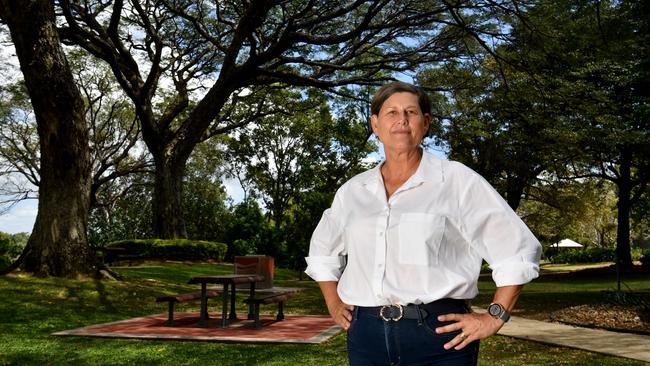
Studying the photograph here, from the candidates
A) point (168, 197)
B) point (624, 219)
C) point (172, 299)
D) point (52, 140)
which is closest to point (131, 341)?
point (172, 299)

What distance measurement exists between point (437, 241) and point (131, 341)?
7.98 meters

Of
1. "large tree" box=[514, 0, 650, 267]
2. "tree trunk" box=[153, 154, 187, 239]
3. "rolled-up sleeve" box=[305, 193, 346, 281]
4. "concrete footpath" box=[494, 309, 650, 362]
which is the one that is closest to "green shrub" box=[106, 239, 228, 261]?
"tree trunk" box=[153, 154, 187, 239]

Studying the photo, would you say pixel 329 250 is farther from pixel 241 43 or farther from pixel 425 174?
pixel 241 43

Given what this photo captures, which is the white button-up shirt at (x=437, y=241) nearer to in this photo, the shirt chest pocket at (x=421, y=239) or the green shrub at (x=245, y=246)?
the shirt chest pocket at (x=421, y=239)

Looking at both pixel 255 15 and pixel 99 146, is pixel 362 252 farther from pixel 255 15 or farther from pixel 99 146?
pixel 99 146

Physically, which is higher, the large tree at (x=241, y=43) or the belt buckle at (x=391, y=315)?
the large tree at (x=241, y=43)

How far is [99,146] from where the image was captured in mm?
39625

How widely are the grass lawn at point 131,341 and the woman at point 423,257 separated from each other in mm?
5503

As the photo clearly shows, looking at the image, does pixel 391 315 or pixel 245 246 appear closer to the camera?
pixel 391 315

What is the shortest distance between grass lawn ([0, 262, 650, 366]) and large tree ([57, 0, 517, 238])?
770 centimetres

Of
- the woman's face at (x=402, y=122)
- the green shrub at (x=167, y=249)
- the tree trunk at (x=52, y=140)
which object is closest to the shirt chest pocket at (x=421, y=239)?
the woman's face at (x=402, y=122)

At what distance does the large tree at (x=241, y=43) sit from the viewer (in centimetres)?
2012

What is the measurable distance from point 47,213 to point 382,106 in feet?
45.9

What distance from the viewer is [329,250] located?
284 centimetres
